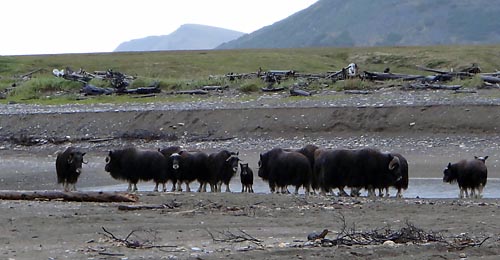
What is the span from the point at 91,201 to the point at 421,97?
61.8 feet

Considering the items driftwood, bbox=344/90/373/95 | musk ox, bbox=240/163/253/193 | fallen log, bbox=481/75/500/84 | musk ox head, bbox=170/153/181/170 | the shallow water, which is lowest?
the shallow water

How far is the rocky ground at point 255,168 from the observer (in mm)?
11969

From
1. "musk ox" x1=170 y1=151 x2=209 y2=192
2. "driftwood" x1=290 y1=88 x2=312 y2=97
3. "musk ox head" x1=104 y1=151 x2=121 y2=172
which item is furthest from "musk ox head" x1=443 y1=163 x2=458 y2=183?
"driftwood" x1=290 y1=88 x2=312 y2=97

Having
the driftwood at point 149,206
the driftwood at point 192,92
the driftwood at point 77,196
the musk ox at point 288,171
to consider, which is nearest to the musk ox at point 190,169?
the musk ox at point 288,171

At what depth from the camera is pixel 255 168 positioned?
1038 inches

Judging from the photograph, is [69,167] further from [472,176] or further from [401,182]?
[472,176]

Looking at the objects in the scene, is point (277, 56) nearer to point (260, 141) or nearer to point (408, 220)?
point (260, 141)

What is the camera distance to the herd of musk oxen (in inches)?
818

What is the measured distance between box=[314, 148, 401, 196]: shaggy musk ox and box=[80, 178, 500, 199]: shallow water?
951 millimetres

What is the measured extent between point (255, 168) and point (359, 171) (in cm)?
605

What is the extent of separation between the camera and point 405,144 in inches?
1104

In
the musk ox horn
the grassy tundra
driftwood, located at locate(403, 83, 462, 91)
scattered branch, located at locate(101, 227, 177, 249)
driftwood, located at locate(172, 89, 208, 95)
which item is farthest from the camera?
the grassy tundra

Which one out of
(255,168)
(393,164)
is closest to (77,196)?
(393,164)

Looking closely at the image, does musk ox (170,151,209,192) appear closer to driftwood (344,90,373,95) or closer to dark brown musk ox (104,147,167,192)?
dark brown musk ox (104,147,167,192)
